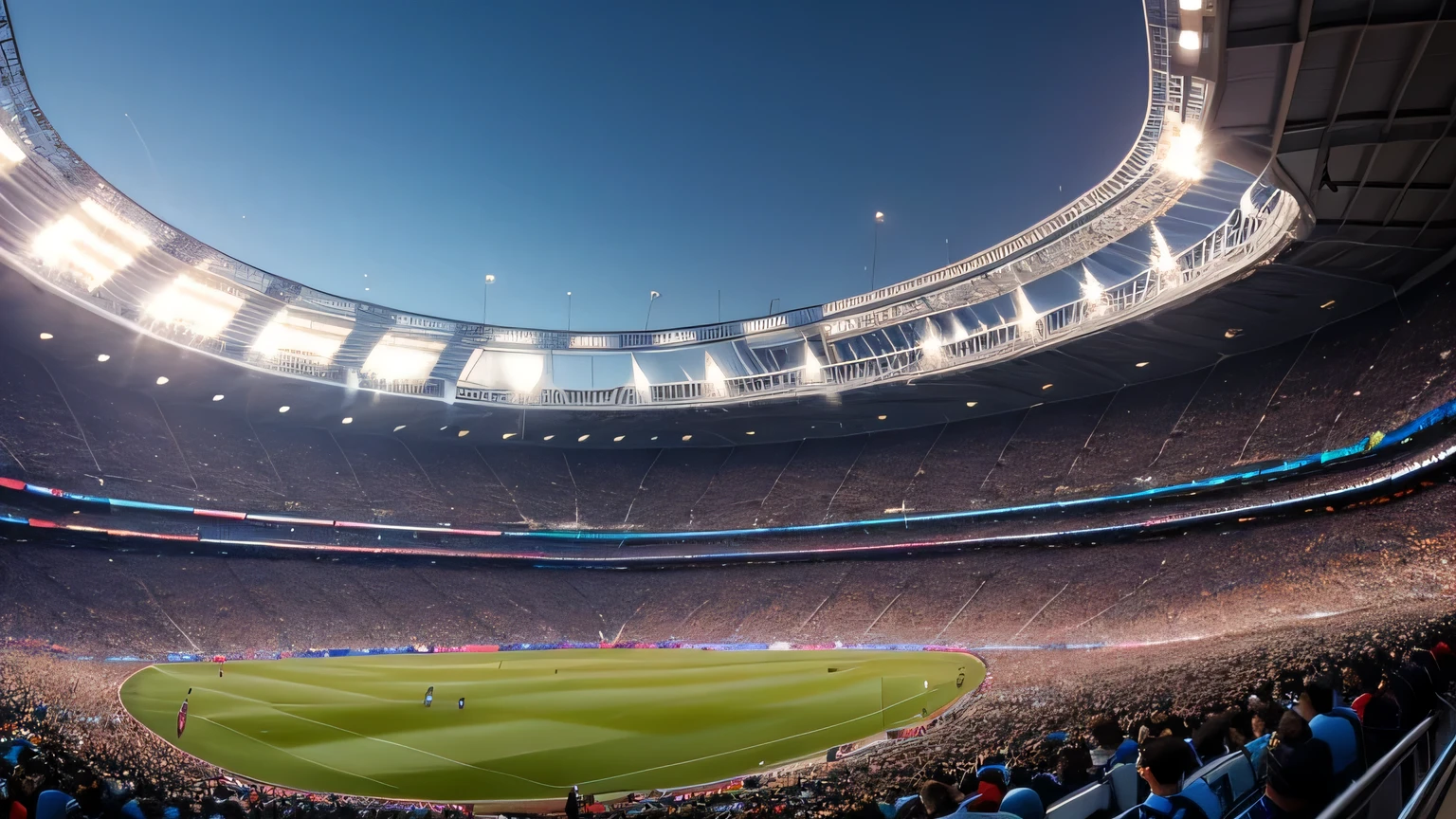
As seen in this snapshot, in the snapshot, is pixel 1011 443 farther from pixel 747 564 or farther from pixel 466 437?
pixel 466 437

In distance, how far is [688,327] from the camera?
37.8 metres

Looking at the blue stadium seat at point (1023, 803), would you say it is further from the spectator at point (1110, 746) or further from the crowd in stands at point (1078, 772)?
the spectator at point (1110, 746)

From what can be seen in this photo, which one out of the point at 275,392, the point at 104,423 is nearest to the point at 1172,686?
the point at 275,392

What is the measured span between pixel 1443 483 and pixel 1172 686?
38.7 ft

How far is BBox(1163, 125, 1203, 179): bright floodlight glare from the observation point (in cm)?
1925

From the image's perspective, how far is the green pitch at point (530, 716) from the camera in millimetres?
13195

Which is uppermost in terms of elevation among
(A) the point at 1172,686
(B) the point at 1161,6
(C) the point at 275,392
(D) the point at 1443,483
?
(C) the point at 275,392

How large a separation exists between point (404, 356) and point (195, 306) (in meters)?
8.82

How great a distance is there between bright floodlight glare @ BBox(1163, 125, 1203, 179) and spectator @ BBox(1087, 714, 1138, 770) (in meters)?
18.7

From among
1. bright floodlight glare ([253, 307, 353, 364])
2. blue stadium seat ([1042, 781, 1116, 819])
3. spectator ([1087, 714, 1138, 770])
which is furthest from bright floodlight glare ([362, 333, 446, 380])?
blue stadium seat ([1042, 781, 1116, 819])

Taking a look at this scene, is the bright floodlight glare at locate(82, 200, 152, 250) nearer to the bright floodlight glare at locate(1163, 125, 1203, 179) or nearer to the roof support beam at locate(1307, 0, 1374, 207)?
the bright floodlight glare at locate(1163, 125, 1203, 179)

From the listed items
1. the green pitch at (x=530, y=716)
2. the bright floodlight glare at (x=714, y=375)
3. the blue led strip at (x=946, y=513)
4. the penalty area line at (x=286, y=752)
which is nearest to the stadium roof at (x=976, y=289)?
the bright floodlight glare at (x=714, y=375)

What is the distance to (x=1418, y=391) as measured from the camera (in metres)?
19.3

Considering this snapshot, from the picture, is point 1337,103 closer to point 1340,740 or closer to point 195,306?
point 1340,740
